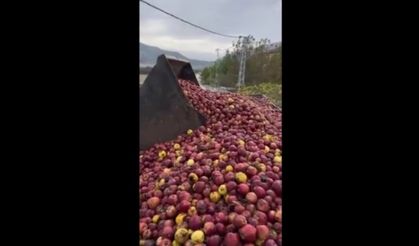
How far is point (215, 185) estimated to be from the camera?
114 cm

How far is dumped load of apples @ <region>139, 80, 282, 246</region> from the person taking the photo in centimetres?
98

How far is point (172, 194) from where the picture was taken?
3.80 feet

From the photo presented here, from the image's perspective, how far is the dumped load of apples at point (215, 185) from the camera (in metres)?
0.98
